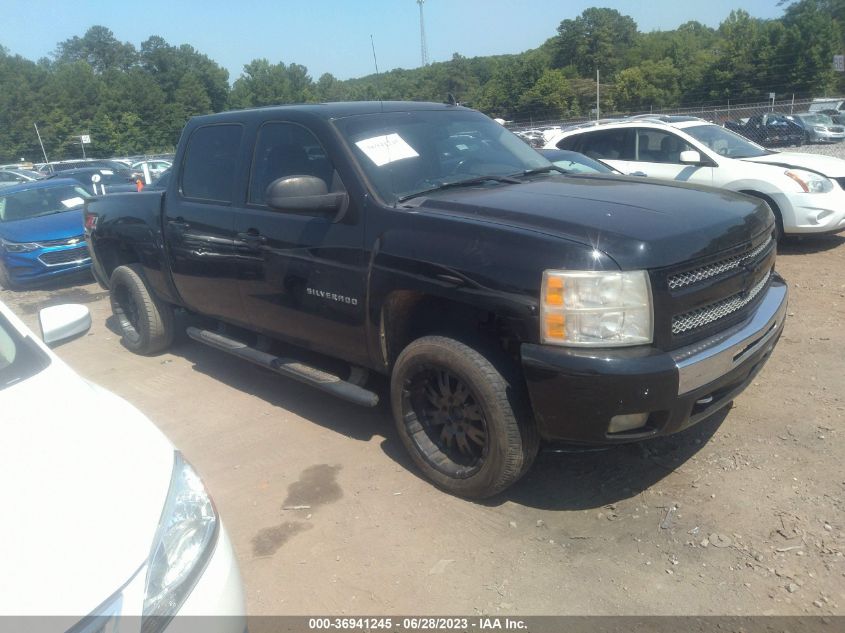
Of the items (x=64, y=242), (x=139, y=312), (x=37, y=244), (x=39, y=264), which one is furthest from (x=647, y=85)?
(x=139, y=312)

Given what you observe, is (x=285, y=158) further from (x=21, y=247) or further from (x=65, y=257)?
(x=21, y=247)

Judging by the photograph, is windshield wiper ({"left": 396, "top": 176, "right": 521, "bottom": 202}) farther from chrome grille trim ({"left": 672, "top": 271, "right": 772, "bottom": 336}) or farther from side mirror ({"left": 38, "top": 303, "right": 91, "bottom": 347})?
side mirror ({"left": 38, "top": 303, "right": 91, "bottom": 347})

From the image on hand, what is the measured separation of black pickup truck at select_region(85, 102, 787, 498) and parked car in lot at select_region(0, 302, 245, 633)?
144cm

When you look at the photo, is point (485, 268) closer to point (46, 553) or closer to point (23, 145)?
point (46, 553)

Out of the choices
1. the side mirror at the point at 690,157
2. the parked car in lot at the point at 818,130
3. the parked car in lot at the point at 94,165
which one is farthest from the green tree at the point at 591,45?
the side mirror at the point at 690,157

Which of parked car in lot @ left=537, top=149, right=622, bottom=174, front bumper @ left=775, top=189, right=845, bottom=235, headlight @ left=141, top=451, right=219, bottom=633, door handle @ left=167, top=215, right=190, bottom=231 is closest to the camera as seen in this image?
headlight @ left=141, top=451, right=219, bottom=633

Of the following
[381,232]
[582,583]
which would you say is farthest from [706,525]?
[381,232]

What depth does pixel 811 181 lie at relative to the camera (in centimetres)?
771

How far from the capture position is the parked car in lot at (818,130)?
26.0m

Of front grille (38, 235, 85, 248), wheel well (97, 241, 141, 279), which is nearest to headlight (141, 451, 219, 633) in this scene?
wheel well (97, 241, 141, 279)

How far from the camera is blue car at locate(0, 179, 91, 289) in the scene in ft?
31.8

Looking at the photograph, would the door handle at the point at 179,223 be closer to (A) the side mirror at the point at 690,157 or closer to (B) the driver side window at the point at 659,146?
(A) the side mirror at the point at 690,157

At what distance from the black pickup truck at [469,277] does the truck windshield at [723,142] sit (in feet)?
17.4

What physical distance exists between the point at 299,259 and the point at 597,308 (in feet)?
6.12
